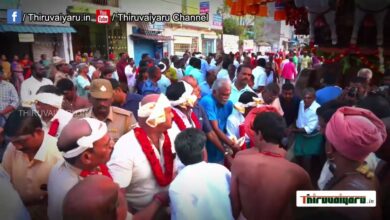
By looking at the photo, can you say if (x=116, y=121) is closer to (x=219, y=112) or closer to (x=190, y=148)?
(x=219, y=112)

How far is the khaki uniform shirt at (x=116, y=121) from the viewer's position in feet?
9.72

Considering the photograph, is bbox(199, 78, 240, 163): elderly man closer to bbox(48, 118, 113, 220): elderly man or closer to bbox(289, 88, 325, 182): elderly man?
bbox(289, 88, 325, 182): elderly man

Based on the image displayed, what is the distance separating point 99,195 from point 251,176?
0.85 m

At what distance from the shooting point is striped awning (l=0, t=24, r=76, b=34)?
359 inches

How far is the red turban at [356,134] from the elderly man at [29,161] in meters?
1.84

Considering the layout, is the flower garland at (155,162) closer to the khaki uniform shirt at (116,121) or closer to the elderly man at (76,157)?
the elderly man at (76,157)

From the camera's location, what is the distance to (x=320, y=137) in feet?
11.7

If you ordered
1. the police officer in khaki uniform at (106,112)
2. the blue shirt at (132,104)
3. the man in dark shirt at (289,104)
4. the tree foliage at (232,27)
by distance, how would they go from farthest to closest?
the tree foliage at (232,27), the man in dark shirt at (289,104), the blue shirt at (132,104), the police officer in khaki uniform at (106,112)

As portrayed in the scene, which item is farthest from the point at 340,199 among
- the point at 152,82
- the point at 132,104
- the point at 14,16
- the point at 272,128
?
the point at 14,16

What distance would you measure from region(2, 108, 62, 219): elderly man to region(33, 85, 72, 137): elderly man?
1.12 ft

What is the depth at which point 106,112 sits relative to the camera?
2941 mm

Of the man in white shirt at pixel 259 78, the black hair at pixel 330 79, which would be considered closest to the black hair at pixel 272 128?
the black hair at pixel 330 79

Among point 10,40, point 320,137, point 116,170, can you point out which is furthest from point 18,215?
point 10,40

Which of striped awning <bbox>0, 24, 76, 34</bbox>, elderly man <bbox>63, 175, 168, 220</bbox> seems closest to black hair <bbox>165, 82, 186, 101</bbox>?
elderly man <bbox>63, 175, 168, 220</bbox>
